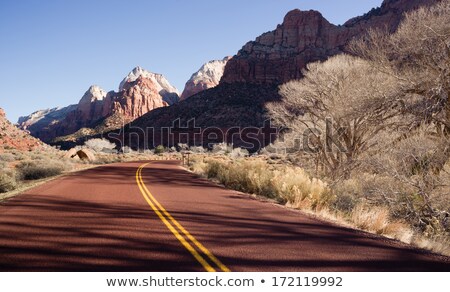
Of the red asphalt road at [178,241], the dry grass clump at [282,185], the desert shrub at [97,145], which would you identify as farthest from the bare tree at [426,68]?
the desert shrub at [97,145]

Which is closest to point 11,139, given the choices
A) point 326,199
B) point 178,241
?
point 326,199

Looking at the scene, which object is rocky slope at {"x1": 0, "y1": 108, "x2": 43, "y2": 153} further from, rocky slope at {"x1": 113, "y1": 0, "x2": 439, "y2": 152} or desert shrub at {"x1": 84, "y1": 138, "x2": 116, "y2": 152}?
rocky slope at {"x1": 113, "y1": 0, "x2": 439, "y2": 152}

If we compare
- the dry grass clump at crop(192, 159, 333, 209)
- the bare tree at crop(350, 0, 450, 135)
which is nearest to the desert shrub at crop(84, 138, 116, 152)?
the dry grass clump at crop(192, 159, 333, 209)

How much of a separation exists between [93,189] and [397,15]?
118 metres

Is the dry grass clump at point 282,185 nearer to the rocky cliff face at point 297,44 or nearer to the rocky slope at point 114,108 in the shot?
the rocky cliff face at point 297,44

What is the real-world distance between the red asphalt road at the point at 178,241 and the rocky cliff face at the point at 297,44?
102 metres

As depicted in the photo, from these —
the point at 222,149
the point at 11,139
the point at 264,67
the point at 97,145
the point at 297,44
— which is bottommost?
the point at 222,149

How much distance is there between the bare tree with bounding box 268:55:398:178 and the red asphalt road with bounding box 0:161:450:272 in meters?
8.20

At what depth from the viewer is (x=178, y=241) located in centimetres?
636

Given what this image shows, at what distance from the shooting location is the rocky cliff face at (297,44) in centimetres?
11275

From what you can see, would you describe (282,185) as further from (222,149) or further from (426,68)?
(222,149)

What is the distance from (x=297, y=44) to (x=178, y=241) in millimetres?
129898

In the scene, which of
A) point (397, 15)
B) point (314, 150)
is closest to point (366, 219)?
point (314, 150)

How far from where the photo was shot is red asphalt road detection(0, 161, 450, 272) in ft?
17.1
